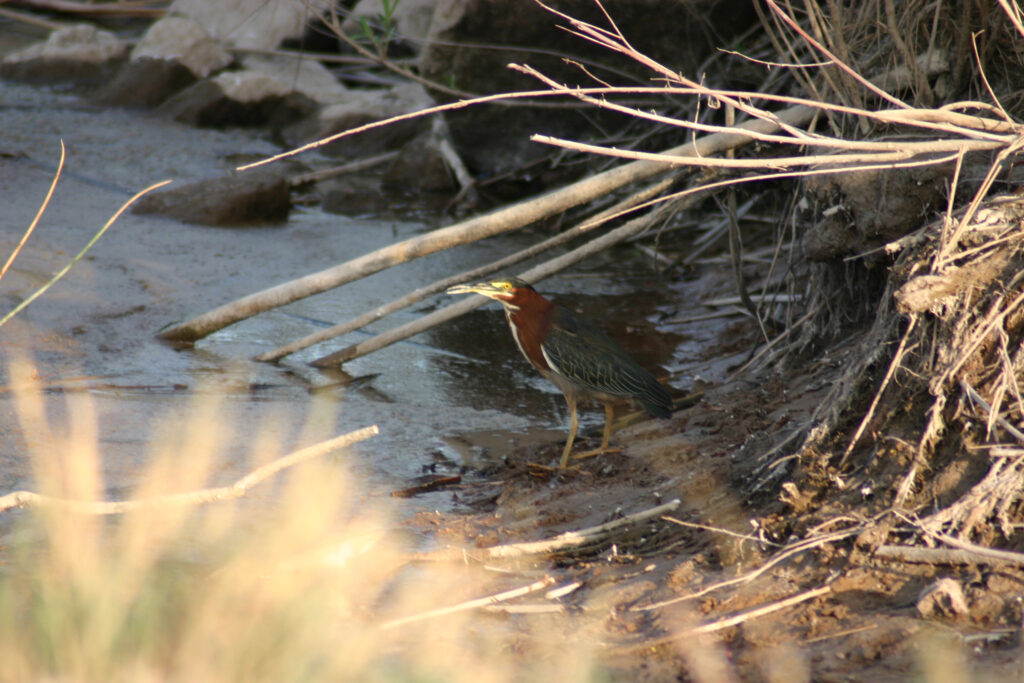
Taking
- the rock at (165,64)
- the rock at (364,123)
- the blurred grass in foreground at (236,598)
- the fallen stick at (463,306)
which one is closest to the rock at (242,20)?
the rock at (165,64)

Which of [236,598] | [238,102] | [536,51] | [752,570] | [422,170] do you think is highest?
[536,51]

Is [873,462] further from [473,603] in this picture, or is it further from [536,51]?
[536,51]

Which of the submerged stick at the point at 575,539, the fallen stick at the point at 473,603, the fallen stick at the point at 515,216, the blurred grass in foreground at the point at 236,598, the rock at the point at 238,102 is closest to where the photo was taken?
the blurred grass in foreground at the point at 236,598

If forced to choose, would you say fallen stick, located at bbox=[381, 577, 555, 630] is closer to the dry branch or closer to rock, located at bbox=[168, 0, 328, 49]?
the dry branch

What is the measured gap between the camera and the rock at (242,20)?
38.5 feet

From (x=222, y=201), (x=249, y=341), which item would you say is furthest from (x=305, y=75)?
(x=249, y=341)

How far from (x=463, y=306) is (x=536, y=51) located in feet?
8.82

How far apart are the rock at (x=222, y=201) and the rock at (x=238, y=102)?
115 inches

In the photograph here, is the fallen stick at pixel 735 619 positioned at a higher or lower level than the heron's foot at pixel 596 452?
higher

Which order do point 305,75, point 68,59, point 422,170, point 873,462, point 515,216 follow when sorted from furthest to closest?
point 68,59
point 305,75
point 422,170
point 515,216
point 873,462

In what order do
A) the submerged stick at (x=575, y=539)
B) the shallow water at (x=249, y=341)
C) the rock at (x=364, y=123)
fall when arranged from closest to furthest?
the submerged stick at (x=575, y=539) → the shallow water at (x=249, y=341) → the rock at (x=364, y=123)

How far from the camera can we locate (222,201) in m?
7.66

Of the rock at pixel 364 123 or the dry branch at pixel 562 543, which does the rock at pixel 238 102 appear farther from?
the dry branch at pixel 562 543

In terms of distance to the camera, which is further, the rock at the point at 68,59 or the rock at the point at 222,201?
the rock at the point at 68,59
